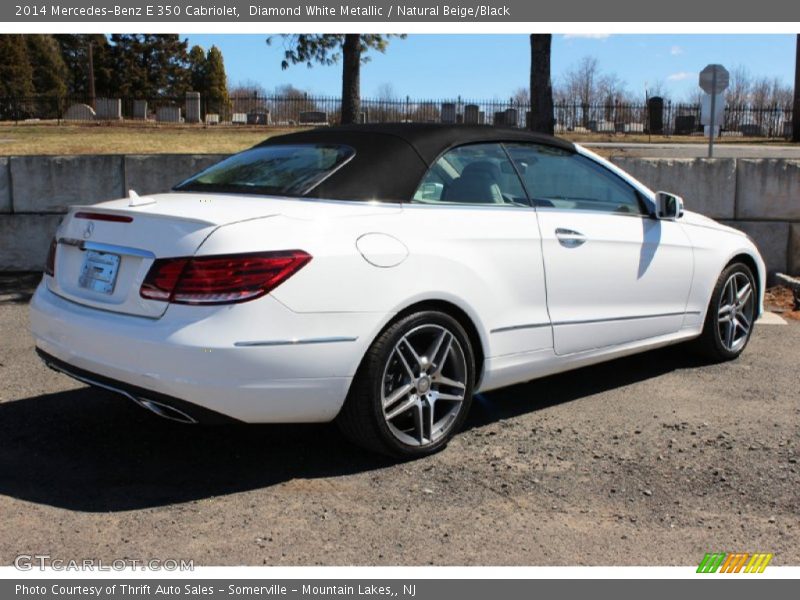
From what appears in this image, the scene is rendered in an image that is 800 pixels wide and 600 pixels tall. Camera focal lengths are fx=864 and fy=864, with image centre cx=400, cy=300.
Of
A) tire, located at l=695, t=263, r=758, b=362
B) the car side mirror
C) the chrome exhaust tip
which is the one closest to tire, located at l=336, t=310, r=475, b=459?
the chrome exhaust tip

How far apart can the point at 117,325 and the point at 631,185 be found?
3148 millimetres

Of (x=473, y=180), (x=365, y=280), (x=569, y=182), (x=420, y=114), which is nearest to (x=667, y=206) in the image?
(x=569, y=182)

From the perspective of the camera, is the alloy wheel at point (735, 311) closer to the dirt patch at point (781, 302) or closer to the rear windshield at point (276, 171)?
the dirt patch at point (781, 302)

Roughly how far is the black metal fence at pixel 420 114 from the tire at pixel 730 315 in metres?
28.2

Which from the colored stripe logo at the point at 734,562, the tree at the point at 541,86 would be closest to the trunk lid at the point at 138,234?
the colored stripe logo at the point at 734,562

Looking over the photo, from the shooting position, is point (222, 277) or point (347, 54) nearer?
point (222, 277)

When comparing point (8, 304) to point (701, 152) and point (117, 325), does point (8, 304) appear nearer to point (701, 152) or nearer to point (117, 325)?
point (117, 325)

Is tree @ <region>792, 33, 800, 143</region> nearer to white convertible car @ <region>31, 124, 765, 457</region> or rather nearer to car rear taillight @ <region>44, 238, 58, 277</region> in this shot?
white convertible car @ <region>31, 124, 765, 457</region>

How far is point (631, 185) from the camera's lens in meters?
5.22

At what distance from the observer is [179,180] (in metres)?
8.70

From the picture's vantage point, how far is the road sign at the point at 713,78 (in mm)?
13562

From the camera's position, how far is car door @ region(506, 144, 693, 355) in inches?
181

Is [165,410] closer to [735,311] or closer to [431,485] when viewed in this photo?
[431,485]

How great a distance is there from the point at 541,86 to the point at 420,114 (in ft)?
80.3
